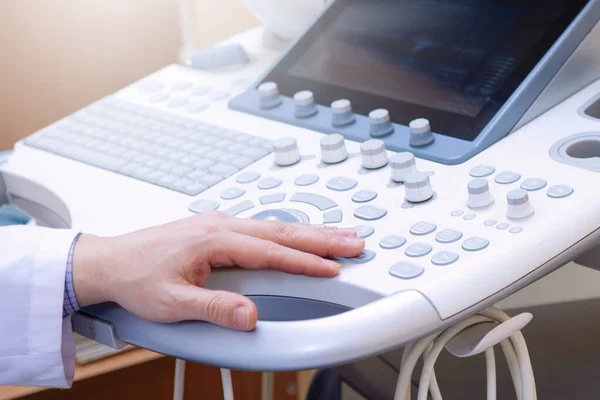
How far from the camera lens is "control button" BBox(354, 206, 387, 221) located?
0.66 meters

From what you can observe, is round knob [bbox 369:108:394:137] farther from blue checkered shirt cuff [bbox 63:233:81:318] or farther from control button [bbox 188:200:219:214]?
blue checkered shirt cuff [bbox 63:233:81:318]

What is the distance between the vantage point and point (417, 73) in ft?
2.76

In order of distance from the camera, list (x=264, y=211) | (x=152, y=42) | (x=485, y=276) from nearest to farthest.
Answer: (x=485, y=276) → (x=264, y=211) → (x=152, y=42)

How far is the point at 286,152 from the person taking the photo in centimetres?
77

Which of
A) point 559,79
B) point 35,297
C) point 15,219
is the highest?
point 559,79

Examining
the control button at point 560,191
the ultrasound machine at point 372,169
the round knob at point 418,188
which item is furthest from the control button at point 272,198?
the control button at point 560,191

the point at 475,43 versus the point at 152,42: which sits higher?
the point at 475,43

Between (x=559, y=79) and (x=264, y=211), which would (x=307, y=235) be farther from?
(x=559, y=79)

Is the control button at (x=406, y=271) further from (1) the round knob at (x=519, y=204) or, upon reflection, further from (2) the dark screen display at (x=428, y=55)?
(2) the dark screen display at (x=428, y=55)

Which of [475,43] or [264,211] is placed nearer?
[264,211]

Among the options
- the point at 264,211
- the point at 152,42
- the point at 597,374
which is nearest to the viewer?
the point at 264,211

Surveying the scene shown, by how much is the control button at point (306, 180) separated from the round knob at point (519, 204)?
0.57 feet

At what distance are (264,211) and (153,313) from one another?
0.14m

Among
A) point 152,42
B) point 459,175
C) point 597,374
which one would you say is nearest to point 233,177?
point 459,175
